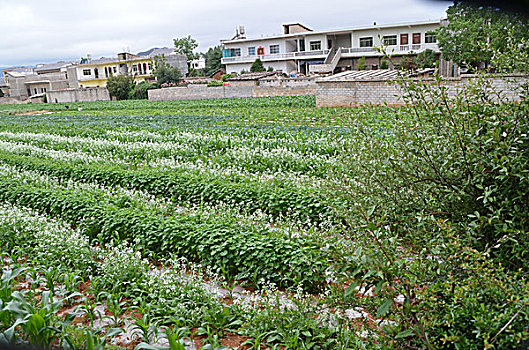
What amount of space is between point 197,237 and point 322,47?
47.0 meters

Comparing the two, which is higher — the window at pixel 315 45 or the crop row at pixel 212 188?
the window at pixel 315 45

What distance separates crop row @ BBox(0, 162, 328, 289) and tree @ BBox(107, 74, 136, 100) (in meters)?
44.1

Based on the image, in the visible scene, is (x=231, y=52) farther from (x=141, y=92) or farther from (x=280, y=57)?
(x=141, y=92)

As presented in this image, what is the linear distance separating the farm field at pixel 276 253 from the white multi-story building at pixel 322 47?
35.1 metres

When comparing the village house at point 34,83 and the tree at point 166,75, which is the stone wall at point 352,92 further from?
the village house at point 34,83

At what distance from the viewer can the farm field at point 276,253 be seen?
263cm

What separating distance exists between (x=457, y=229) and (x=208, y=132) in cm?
1438

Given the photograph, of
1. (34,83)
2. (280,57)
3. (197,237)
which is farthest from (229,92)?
(34,83)

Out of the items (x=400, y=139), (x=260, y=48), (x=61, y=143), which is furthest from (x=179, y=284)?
(x=260, y=48)

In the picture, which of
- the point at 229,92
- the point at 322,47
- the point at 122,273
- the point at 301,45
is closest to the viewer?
the point at 122,273

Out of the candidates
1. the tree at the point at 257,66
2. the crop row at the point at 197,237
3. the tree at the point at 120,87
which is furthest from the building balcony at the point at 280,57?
the crop row at the point at 197,237

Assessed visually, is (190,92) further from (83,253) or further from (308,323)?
(308,323)

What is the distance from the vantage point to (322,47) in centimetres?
4966

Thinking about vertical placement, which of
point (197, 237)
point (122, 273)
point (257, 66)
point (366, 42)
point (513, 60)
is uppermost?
point (366, 42)
